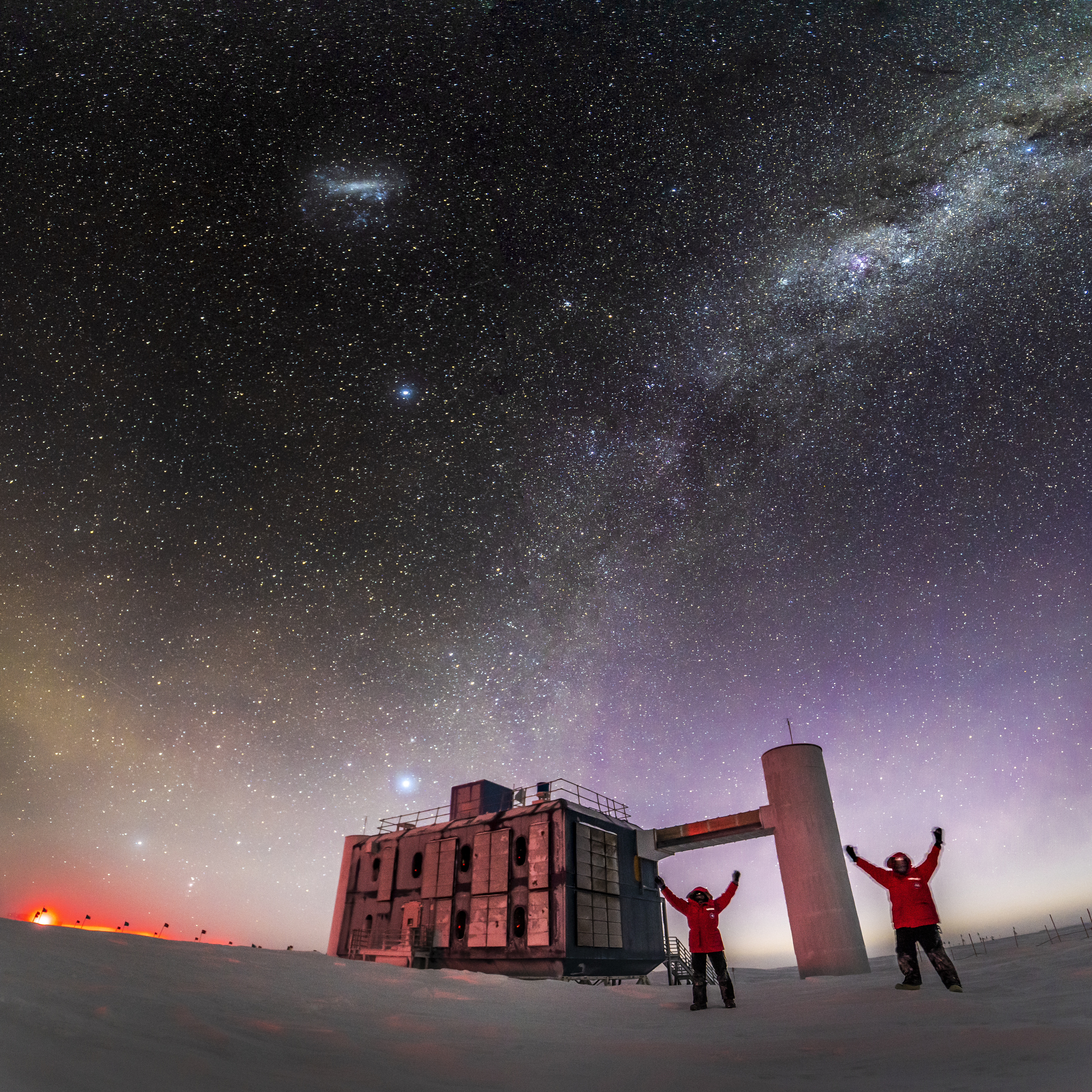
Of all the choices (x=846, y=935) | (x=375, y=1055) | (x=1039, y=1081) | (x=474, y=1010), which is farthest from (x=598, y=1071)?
(x=846, y=935)

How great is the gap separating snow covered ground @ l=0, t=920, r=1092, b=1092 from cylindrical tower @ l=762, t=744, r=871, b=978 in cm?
1139

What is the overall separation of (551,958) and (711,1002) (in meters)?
12.2

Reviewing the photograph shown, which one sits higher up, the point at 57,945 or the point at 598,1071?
the point at 57,945

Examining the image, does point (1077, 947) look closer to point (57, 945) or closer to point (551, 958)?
point (551, 958)

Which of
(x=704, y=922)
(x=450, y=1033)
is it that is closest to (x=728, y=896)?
(x=704, y=922)

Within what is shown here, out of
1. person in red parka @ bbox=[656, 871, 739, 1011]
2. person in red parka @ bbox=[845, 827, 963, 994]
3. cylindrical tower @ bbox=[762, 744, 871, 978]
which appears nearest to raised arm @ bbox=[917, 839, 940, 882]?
person in red parka @ bbox=[845, 827, 963, 994]

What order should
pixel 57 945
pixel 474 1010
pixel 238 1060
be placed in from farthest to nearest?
pixel 474 1010 → pixel 57 945 → pixel 238 1060

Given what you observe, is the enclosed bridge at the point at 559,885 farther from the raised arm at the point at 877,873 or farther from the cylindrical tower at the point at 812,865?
the raised arm at the point at 877,873

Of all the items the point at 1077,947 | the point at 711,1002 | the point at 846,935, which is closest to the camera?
the point at 711,1002

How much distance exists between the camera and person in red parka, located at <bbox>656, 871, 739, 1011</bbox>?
28.6ft

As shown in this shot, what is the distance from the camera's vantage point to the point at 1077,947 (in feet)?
36.7

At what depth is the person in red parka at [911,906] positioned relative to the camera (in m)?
7.82

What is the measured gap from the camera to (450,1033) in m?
5.56

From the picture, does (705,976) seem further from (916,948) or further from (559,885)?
(559,885)
